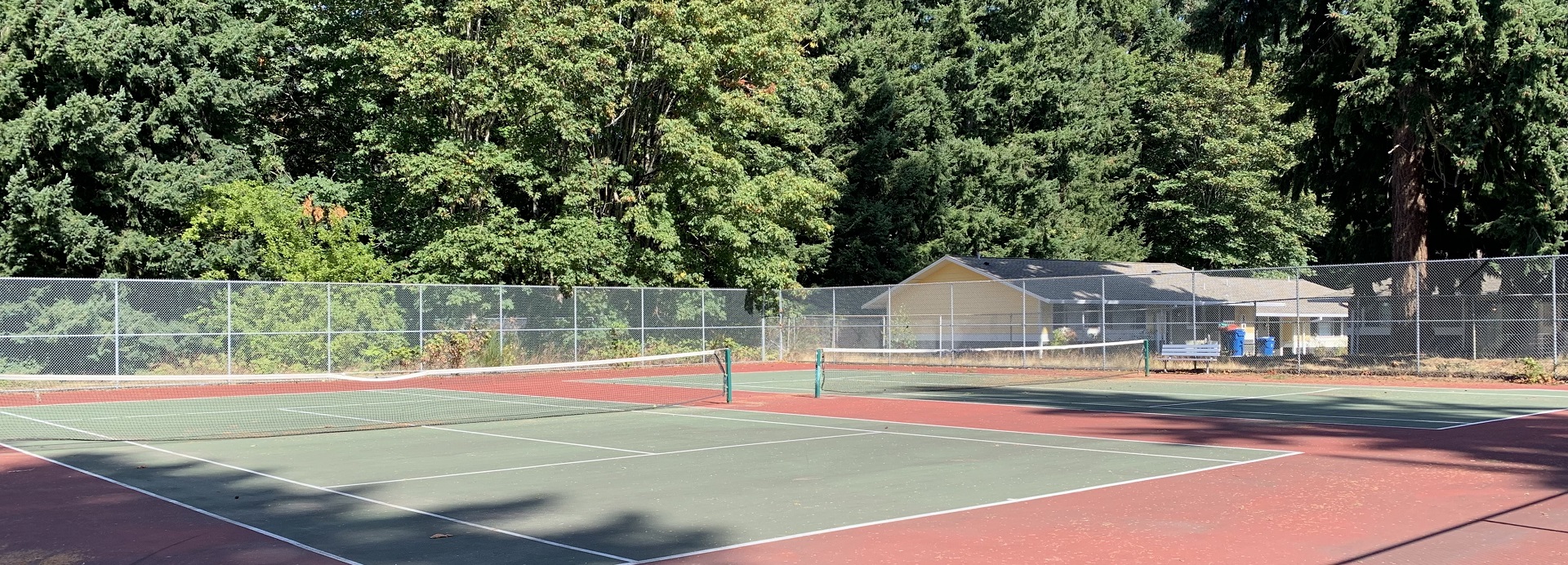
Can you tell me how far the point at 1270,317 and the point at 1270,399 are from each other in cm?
1230

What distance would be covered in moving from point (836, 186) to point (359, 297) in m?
25.2

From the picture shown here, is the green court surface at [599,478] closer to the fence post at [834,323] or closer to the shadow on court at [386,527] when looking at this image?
the shadow on court at [386,527]

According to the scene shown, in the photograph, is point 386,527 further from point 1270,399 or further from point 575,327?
point 575,327

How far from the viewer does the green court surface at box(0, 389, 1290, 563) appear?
27.8 feet

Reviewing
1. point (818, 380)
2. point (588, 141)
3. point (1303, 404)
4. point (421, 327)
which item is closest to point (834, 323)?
point (588, 141)

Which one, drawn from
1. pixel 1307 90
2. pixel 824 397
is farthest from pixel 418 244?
pixel 1307 90

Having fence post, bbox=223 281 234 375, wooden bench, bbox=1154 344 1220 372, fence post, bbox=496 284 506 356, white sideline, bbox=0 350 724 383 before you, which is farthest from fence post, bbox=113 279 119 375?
wooden bench, bbox=1154 344 1220 372

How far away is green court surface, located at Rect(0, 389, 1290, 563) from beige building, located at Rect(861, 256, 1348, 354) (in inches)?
782

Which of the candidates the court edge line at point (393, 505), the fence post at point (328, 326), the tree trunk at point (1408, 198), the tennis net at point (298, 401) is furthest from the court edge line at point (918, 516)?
the tree trunk at point (1408, 198)

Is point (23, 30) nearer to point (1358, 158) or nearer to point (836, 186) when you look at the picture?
point (836, 186)

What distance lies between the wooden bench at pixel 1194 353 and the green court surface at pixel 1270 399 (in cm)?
216

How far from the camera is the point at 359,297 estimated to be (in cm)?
2961

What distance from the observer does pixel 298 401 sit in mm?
23953

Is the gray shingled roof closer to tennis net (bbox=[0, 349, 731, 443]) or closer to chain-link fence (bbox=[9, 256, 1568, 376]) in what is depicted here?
chain-link fence (bbox=[9, 256, 1568, 376])
